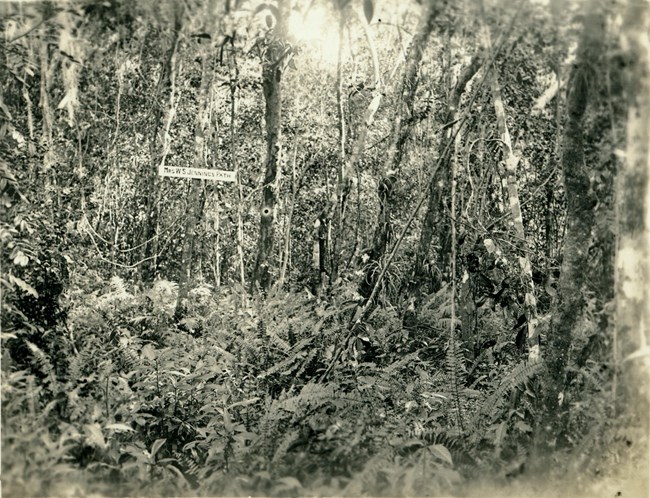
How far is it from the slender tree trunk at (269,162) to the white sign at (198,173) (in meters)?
0.31

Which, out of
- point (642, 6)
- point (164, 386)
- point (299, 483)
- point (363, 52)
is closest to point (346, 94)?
point (363, 52)

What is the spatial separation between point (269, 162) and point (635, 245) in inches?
114

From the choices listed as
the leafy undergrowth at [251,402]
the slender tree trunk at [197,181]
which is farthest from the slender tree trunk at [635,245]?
the slender tree trunk at [197,181]

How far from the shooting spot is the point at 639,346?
4.21m

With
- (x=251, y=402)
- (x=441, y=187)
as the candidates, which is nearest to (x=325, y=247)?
(x=441, y=187)

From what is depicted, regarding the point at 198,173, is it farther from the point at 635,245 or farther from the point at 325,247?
the point at 635,245

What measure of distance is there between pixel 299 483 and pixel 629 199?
326 cm

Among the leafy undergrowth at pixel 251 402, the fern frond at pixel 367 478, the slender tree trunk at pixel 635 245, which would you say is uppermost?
the slender tree trunk at pixel 635 245

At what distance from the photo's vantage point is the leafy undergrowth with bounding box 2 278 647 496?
13.5 ft

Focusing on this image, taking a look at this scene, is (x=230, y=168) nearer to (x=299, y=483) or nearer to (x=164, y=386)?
(x=164, y=386)

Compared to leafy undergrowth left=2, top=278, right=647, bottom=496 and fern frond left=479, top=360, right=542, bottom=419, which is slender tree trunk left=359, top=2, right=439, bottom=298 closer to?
leafy undergrowth left=2, top=278, right=647, bottom=496

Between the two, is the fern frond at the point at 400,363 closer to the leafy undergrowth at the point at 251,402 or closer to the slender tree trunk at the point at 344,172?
the leafy undergrowth at the point at 251,402

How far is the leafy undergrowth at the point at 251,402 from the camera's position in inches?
162

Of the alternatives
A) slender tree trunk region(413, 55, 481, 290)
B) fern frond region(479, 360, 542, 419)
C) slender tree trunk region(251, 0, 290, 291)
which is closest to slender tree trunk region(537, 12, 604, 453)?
fern frond region(479, 360, 542, 419)
